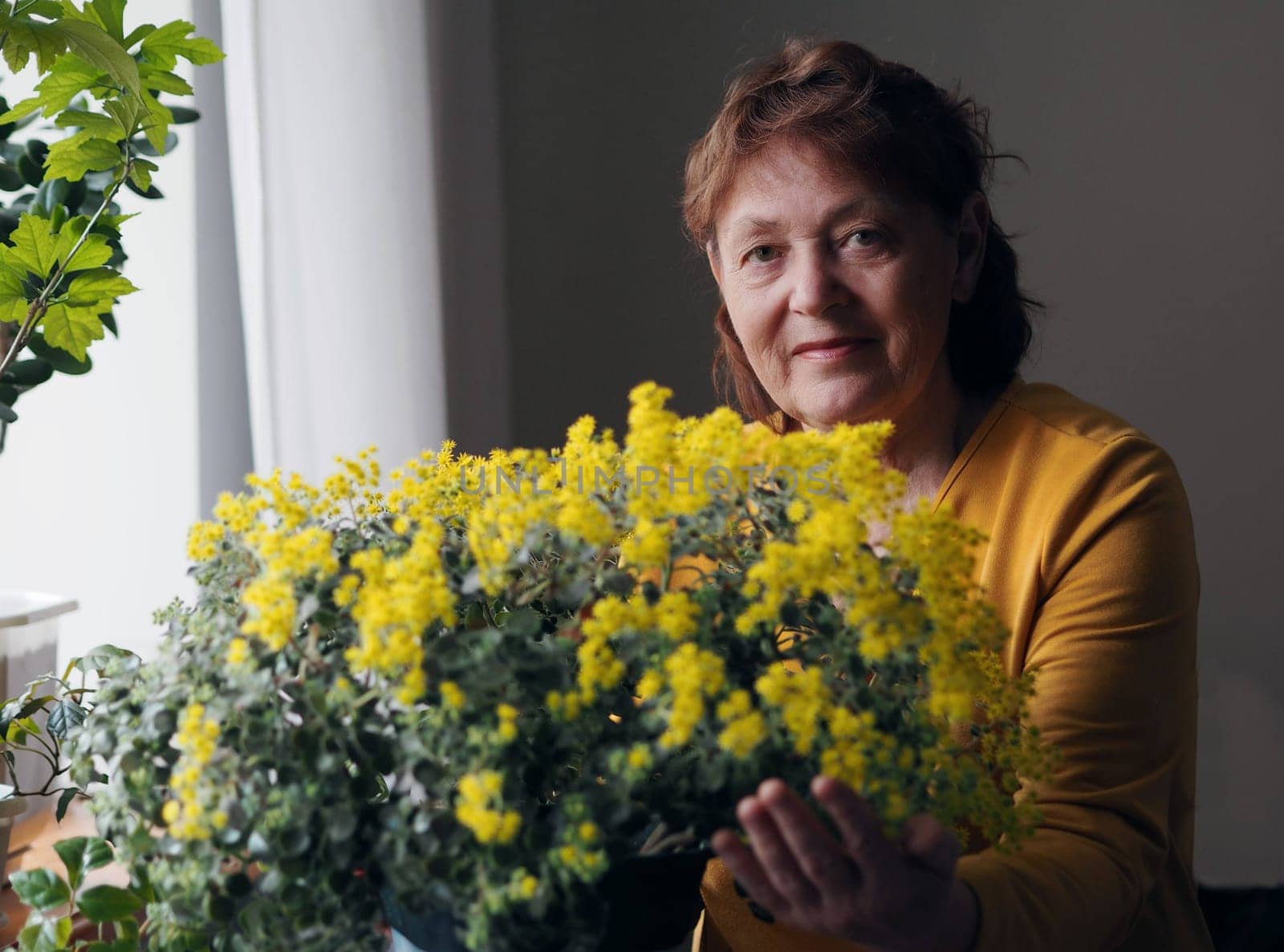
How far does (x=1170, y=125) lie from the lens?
2.38 metres

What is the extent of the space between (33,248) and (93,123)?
0.31ft

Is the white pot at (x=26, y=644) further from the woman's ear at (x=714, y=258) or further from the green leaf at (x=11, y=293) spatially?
the woman's ear at (x=714, y=258)

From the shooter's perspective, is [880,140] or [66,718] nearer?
[66,718]

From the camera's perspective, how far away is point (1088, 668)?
0.84 metres

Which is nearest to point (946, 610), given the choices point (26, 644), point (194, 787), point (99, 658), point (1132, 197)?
point (194, 787)

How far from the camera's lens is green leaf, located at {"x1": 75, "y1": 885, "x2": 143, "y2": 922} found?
567mm

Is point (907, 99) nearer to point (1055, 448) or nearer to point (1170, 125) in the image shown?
point (1055, 448)

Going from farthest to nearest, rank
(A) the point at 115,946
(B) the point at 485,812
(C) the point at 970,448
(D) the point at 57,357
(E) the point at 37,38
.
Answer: (C) the point at 970,448
(D) the point at 57,357
(E) the point at 37,38
(A) the point at 115,946
(B) the point at 485,812

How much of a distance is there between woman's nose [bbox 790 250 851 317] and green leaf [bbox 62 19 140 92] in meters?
0.56

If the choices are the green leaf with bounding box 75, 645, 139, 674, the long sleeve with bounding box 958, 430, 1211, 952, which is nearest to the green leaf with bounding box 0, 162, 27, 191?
the green leaf with bounding box 75, 645, 139, 674

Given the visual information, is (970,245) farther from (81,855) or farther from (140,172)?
(81,855)

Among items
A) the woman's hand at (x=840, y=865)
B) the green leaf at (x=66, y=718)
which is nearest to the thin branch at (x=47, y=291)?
the green leaf at (x=66, y=718)

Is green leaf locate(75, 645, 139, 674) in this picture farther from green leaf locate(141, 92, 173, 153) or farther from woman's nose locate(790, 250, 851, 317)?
woman's nose locate(790, 250, 851, 317)

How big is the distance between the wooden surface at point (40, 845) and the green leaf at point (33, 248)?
0.45m
